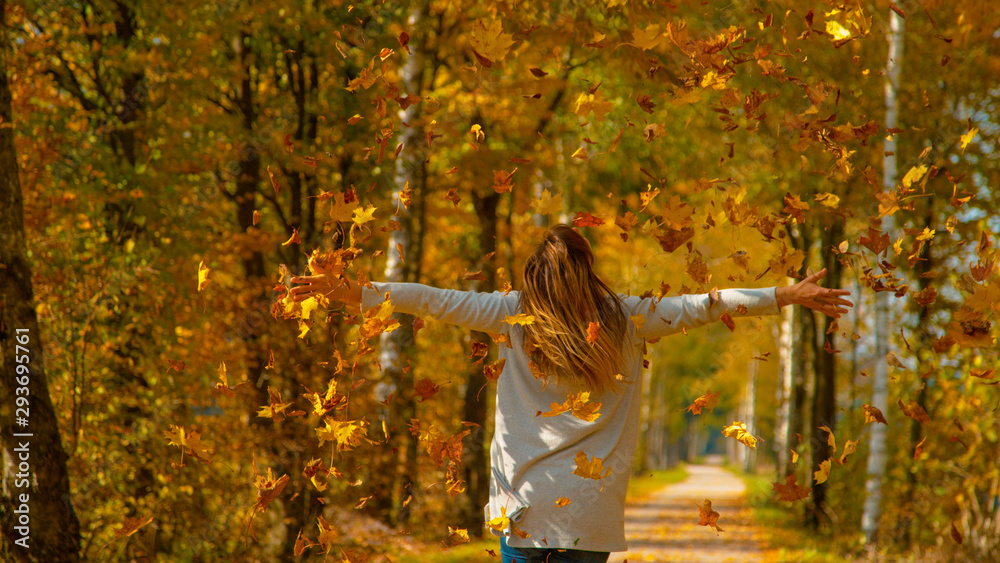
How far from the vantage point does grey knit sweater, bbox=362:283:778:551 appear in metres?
2.56

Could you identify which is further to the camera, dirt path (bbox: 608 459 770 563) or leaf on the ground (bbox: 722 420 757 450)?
dirt path (bbox: 608 459 770 563)

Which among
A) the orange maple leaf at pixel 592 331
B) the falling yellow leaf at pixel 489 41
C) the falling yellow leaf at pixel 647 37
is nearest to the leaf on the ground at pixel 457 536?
the orange maple leaf at pixel 592 331

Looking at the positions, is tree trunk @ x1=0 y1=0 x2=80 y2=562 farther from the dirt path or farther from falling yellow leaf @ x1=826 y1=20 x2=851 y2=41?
the dirt path

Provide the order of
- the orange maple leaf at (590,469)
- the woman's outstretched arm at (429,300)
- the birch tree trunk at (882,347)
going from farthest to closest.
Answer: the birch tree trunk at (882,347), the woman's outstretched arm at (429,300), the orange maple leaf at (590,469)

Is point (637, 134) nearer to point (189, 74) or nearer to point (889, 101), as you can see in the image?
point (889, 101)

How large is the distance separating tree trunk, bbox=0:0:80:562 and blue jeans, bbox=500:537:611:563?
10.1 ft

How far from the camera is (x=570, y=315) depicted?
2650 mm

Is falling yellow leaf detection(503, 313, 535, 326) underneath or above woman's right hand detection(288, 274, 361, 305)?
underneath

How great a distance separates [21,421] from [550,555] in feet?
10.7

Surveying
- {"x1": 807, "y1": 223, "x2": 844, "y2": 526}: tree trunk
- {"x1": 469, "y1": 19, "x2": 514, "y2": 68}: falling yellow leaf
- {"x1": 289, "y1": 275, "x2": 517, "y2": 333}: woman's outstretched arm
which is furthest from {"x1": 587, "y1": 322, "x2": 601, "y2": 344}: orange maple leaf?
{"x1": 807, "y1": 223, "x2": 844, "y2": 526}: tree trunk

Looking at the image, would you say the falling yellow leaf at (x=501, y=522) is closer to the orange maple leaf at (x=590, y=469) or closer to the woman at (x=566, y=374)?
the woman at (x=566, y=374)

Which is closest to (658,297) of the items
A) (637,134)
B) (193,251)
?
(193,251)

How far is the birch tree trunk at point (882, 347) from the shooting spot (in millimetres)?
8172

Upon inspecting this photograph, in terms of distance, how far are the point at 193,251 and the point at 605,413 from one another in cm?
513
